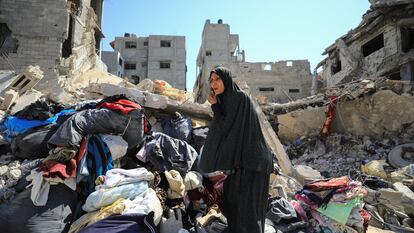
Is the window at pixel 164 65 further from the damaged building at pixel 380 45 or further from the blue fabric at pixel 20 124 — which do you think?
the blue fabric at pixel 20 124

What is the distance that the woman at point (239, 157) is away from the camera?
2152 mm

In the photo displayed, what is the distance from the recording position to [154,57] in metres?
30.6

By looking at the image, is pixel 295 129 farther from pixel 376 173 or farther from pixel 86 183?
pixel 86 183

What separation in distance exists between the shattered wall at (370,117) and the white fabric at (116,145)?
342 inches

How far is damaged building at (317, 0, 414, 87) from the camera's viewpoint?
46.2 feet

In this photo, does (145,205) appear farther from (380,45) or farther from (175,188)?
(380,45)

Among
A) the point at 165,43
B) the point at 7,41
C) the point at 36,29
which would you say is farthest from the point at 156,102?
the point at 165,43

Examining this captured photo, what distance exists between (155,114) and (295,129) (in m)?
7.53

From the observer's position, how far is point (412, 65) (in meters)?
13.5

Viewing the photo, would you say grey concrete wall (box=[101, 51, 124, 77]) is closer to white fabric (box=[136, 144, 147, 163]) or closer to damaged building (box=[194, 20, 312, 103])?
damaged building (box=[194, 20, 312, 103])

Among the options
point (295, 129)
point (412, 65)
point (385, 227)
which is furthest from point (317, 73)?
point (385, 227)

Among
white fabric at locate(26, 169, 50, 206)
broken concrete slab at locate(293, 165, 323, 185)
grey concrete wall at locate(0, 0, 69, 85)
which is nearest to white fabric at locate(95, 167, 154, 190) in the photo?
white fabric at locate(26, 169, 50, 206)

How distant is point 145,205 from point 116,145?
0.80 metres

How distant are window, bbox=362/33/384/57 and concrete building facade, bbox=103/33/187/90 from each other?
→ 1711cm
